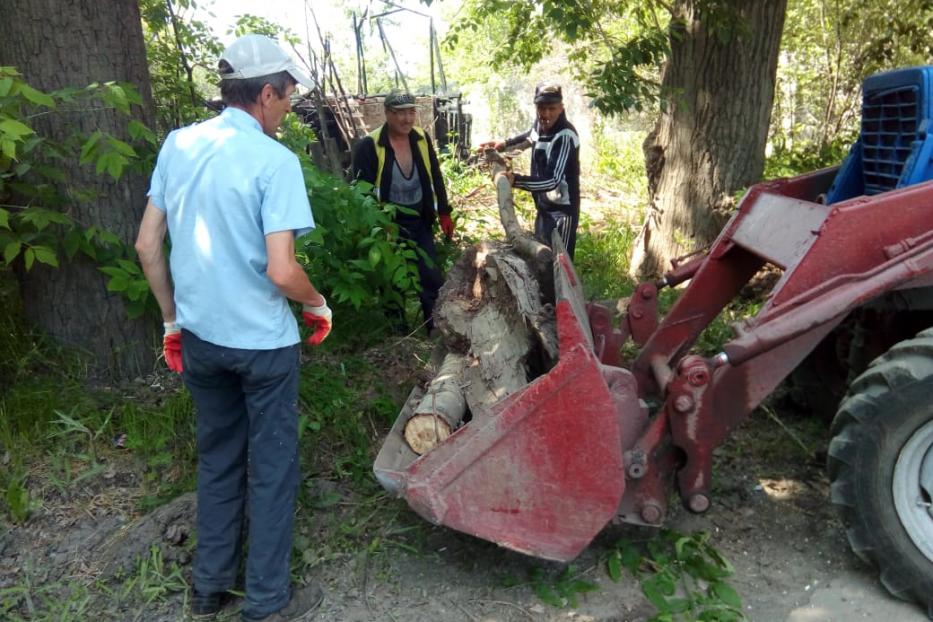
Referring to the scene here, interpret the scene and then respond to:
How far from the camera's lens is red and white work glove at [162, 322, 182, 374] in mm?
3012

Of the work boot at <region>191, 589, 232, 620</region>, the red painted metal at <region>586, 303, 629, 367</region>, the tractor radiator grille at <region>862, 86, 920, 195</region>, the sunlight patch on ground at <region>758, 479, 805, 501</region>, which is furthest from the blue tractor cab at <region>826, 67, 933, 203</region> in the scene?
the work boot at <region>191, 589, 232, 620</region>

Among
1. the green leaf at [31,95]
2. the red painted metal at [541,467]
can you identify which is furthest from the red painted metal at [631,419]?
the green leaf at [31,95]

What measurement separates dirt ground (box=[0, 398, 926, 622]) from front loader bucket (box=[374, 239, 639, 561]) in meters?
0.37

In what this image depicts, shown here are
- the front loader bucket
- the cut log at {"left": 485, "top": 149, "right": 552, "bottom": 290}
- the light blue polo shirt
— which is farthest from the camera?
the cut log at {"left": 485, "top": 149, "right": 552, "bottom": 290}

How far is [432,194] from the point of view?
571 centimetres

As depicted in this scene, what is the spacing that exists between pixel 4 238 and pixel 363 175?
2.50 metres

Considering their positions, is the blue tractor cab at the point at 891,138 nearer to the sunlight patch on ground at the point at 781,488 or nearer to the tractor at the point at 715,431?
the tractor at the point at 715,431

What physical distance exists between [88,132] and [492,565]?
114 inches

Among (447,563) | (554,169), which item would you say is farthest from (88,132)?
(554,169)

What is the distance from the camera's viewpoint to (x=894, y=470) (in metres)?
2.87

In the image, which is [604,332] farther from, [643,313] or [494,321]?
[494,321]

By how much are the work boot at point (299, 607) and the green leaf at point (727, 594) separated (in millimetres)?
1525

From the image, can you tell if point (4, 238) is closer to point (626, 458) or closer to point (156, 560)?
point (156, 560)

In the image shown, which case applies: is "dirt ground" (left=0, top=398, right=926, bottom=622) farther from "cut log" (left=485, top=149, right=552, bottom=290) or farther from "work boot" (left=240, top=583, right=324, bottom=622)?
"cut log" (left=485, top=149, right=552, bottom=290)
